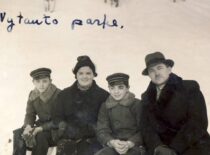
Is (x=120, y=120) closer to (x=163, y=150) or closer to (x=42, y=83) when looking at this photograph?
(x=163, y=150)

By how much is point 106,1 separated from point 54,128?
2.69 ft

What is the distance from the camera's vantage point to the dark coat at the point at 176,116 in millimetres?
2209

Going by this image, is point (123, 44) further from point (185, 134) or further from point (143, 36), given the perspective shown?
point (185, 134)

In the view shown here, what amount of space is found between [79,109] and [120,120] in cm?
24

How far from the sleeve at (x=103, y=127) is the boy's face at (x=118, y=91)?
0.26ft

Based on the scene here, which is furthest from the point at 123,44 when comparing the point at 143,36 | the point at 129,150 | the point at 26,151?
the point at 26,151

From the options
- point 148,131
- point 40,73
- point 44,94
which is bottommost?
point 148,131

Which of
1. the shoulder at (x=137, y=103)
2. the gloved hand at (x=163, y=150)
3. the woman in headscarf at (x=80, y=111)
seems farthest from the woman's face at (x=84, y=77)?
the gloved hand at (x=163, y=150)

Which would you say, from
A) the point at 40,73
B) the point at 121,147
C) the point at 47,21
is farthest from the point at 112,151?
the point at 47,21

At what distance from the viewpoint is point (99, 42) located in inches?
96.0

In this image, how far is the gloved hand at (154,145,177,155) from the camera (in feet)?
7.18

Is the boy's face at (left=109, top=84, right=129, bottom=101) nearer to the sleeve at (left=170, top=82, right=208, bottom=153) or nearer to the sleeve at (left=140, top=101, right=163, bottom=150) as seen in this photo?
the sleeve at (left=140, top=101, right=163, bottom=150)

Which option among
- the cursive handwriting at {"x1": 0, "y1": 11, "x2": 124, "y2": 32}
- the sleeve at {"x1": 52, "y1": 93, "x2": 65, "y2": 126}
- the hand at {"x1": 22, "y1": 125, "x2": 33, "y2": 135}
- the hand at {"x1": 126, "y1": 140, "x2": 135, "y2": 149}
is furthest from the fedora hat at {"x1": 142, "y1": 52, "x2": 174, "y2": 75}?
the hand at {"x1": 22, "y1": 125, "x2": 33, "y2": 135}

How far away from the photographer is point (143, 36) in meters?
2.43
